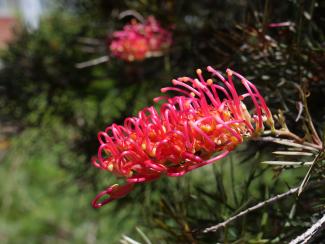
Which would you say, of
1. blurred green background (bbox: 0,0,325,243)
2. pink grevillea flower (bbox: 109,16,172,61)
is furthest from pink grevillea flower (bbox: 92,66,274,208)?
pink grevillea flower (bbox: 109,16,172,61)

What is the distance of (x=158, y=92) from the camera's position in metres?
1.09

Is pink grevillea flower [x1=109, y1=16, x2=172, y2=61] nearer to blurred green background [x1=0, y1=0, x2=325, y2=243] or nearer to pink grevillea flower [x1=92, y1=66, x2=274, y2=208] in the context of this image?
blurred green background [x1=0, y1=0, x2=325, y2=243]

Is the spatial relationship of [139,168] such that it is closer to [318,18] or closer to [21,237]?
[318,18]

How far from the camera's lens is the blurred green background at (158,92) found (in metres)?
0.58

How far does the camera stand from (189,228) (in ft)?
2.02

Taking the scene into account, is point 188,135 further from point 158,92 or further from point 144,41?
point 158,92

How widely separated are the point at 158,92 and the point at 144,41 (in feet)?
0.91

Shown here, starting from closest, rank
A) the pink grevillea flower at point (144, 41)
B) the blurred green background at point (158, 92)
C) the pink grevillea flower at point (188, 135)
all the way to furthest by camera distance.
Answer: the pink grevillea flower at point (188, 135), the blurred green background at point (158, 92), the pink grevillea flower at point (144, 41)

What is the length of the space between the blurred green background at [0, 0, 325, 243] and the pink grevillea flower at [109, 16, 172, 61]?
2 cm

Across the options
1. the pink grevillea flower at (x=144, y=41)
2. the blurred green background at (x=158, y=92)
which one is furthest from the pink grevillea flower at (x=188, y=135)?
the pink grevillea flower at (x=144, y=41)

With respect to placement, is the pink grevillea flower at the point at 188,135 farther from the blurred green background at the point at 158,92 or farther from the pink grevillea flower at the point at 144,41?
the pink grevillea flower at the point at 144,41

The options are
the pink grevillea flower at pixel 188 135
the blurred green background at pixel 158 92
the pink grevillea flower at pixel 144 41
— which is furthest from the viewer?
the pink grevillea flower at pixel 144 41

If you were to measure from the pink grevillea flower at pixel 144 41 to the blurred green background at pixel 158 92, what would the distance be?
0.02 m

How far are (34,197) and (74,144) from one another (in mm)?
1199
